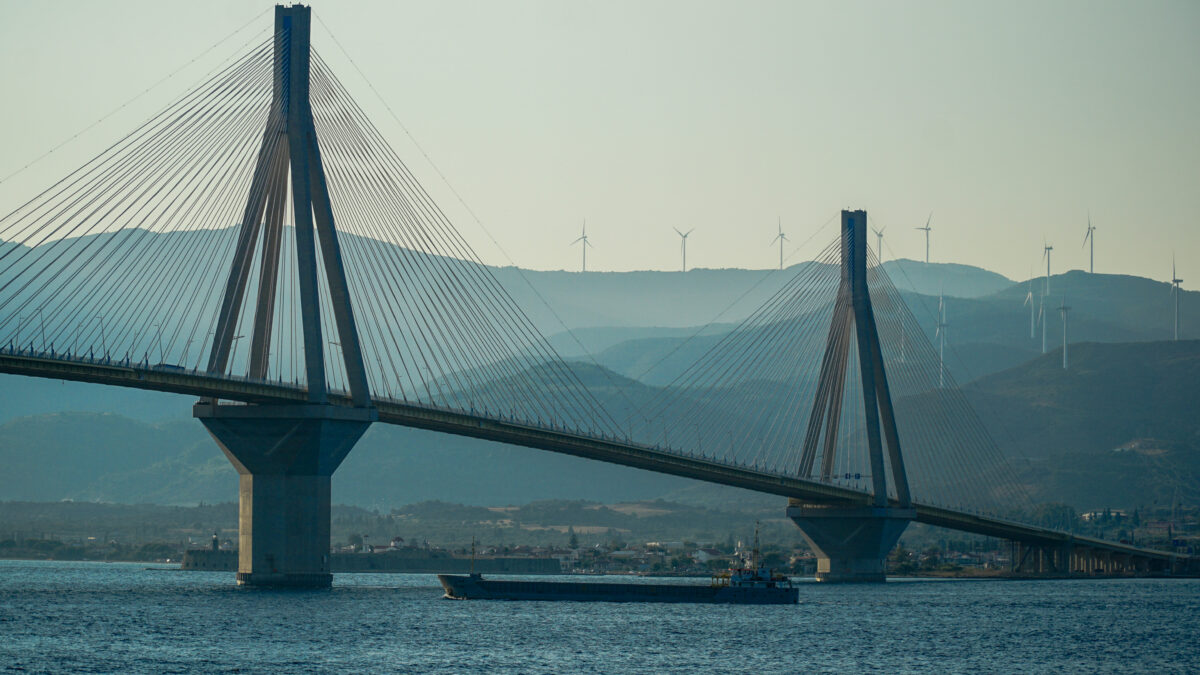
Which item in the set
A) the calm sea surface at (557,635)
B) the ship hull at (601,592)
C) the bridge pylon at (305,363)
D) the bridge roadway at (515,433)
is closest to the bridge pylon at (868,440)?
the bridge roadway at (515,433)

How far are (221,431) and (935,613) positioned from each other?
4929 centimetres

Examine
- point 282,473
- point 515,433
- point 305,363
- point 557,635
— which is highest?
point 305,363

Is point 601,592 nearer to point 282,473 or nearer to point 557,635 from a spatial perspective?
point 282,473

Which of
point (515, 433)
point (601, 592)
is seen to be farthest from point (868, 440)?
point (515, 433)

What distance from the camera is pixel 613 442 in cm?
13250

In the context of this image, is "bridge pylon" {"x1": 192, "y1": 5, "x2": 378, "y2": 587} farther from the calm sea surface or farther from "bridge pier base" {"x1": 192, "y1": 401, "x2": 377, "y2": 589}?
the calm sea surface

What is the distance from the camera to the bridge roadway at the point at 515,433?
313 ft

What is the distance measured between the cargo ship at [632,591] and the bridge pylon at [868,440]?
16.6 meters

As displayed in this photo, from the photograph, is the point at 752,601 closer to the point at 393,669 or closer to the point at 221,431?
the point at 221,431

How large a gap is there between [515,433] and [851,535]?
1485 inches

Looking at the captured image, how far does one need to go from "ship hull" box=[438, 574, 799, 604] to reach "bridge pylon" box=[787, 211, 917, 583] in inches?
731

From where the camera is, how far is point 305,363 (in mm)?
104375

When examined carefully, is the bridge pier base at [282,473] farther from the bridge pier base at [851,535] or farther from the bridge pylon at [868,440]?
the bridge pier base at [851,535]

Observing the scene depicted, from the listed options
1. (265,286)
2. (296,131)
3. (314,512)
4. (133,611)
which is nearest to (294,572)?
(314,512)
